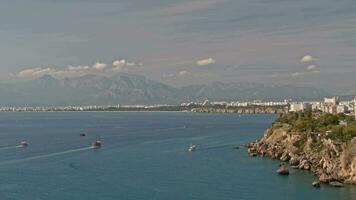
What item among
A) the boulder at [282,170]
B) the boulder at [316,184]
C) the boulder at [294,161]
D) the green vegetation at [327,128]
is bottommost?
the boulder at [316,184]

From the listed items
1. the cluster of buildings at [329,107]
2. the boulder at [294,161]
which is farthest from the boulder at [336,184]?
the cluster of buildings at [329,107]

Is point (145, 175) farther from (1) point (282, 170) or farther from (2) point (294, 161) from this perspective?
(2) point (294, 161)

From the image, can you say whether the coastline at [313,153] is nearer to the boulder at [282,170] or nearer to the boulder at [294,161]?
the boulder at [294,161]

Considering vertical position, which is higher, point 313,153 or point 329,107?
point 329,107

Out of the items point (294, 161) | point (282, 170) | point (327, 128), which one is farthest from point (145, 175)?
point (327, 128)

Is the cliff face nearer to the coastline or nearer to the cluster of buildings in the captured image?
the coastline

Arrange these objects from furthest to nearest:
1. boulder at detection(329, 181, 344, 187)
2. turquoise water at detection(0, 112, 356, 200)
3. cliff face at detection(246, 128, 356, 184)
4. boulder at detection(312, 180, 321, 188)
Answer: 1. cliff face at detection(246, 128, 356, 184)
2. boulder at detection(312, 180, 321, 188)
3. boulder at detection(329, 181, 344, 187)
4. turquoise water at detection(0, 112, 356, 200)

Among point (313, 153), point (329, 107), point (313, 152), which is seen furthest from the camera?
point (329, 107)

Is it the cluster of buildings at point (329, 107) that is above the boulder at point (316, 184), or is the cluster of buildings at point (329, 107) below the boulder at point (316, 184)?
above

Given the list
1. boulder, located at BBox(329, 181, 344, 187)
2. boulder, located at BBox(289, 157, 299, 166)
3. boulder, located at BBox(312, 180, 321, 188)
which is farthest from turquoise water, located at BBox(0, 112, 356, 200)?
boulder, located at BBox(289, 157, 299, 166)
